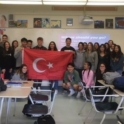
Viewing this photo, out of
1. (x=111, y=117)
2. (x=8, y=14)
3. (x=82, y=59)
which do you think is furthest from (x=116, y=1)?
(x=8, y=14)

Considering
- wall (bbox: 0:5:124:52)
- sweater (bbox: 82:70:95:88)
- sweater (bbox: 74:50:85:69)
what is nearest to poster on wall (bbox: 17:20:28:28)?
wall (bbox: 0:5:124:52)

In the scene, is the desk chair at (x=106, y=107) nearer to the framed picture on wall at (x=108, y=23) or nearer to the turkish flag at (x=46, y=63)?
the turkish flag at (x=46, y=63)

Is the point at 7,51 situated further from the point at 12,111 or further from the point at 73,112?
the point at 73,112

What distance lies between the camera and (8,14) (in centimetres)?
651

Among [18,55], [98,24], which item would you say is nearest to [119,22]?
[98,24]

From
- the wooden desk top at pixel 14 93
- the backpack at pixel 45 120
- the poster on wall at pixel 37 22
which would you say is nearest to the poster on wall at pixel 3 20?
the poster on wall at pixel 37 22

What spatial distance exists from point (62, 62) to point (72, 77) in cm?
48

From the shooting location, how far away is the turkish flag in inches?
211

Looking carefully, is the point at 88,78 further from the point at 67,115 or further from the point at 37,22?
the point at 37,22

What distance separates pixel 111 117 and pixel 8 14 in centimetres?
445

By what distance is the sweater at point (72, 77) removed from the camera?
5.29 meters

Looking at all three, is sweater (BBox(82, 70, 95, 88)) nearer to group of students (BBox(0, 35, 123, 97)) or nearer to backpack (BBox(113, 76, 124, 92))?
group of students (BBox(0, 35, 123, 97))

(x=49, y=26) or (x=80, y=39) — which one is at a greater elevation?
(x=49, y=26)

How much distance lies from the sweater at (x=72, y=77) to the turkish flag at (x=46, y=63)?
200mm
